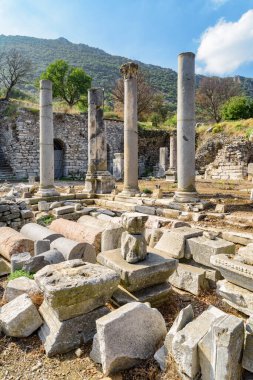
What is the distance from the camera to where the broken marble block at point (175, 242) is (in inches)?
192

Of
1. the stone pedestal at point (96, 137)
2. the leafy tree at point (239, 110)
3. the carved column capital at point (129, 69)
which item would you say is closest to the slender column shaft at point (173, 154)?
the leafy tree at point (239, 110)

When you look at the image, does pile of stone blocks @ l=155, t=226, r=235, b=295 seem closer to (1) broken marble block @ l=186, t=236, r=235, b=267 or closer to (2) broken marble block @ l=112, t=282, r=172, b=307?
(1) broken marble block @ l=186, t=236, r=235, b=267

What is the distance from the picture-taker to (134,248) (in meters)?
3.87

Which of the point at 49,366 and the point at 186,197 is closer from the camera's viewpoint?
the point at 49,366

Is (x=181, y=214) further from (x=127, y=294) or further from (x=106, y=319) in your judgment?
(x=106, y=319)

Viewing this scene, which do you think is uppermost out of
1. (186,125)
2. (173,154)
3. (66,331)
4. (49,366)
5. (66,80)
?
(66,80)

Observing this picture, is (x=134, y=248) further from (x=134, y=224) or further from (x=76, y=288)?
(x=76, y=288)

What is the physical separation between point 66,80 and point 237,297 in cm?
3295

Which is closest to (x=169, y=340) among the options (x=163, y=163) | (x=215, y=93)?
(x=163, y=163)

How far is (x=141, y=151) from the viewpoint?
30.2m

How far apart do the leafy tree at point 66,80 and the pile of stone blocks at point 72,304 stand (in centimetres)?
3178

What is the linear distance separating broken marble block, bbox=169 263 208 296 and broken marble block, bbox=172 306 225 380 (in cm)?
160

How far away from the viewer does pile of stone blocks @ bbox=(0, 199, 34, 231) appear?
25.8 ft

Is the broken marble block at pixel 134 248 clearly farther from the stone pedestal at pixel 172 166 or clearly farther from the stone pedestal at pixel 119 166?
the stone pedestal at pixel 119 166
